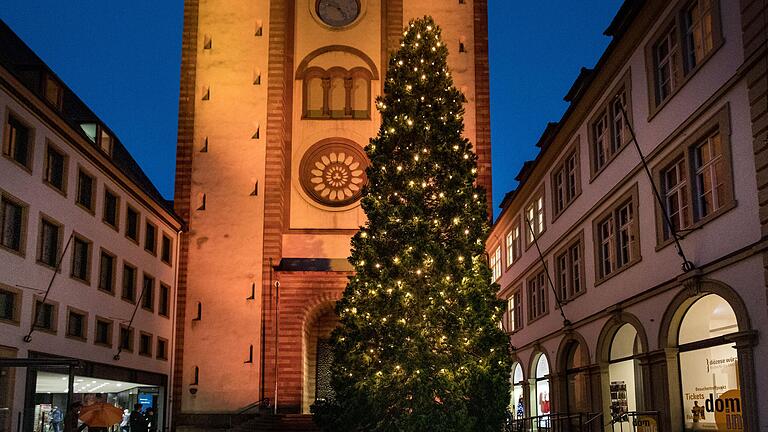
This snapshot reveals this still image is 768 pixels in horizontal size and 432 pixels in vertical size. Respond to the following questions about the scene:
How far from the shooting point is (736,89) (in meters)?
16.8

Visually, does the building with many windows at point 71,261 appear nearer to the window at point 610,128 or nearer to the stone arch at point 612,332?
the stone arch at point 612,332

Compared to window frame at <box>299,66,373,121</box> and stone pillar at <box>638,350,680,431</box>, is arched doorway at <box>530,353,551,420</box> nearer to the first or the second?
stone pillar at <box>638,350,680,431</box>

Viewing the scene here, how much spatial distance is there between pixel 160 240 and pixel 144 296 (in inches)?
118

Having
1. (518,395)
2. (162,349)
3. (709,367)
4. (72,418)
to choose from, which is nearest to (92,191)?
(162,349)

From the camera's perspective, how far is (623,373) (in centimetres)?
2488

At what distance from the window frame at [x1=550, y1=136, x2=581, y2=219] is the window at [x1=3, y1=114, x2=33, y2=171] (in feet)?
56.2

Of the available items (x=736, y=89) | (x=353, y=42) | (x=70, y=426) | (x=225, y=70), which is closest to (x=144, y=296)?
(x=225, y=70)

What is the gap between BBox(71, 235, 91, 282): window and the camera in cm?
3077

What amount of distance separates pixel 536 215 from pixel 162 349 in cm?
1761

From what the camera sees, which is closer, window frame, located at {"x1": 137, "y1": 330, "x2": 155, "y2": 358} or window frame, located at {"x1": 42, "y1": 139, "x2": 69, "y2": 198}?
window frame, located at {"x1": 42, "y1": 139, "x2": 69, "y2": 198}

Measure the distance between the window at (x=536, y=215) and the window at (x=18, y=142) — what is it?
18295 mm

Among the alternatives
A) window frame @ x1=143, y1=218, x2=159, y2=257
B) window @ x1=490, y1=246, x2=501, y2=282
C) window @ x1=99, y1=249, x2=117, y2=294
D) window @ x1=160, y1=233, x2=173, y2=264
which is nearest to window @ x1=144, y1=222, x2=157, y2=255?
window frame @ x1=143, y1=218, x2=159, y2=257

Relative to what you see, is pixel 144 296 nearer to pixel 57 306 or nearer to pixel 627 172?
pixel 57 306

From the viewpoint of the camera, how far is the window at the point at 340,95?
43438 mm
